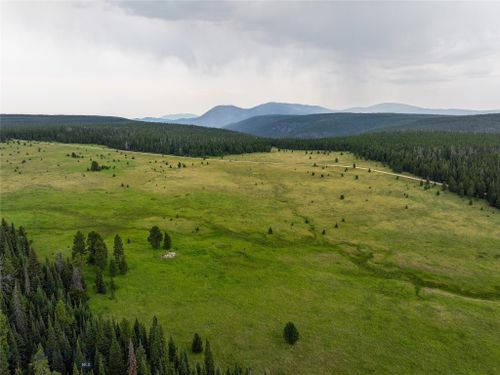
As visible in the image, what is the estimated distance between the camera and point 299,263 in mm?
79750

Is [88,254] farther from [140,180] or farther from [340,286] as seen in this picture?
[140,180]

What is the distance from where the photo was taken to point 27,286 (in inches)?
2136

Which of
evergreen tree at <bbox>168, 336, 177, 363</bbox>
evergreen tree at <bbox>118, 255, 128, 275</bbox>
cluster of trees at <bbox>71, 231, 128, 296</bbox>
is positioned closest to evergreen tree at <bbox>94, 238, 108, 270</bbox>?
cluster of trees at <bbox>71, 231, 128, 296</bbox>

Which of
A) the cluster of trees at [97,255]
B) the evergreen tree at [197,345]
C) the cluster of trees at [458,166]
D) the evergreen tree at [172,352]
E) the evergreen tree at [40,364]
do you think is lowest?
the evergreen tree at [197,345]

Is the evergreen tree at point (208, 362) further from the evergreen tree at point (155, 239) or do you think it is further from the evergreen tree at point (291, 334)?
the evergreen tree at point (155, 239)

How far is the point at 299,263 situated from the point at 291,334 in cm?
2857

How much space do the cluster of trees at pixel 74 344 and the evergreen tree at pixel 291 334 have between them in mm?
9855

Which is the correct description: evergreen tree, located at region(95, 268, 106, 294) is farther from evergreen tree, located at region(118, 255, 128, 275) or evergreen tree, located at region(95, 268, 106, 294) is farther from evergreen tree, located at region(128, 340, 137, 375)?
evergreen tree, located at region(128, 340, 137, 375)

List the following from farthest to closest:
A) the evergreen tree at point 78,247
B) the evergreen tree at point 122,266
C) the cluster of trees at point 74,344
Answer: the evergreen tree at point 78,247 < the evergreen tree at point 122,266 < the cluster of trees at point 74,344

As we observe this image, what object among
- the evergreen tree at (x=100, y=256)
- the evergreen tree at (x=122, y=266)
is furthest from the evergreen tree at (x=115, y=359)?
the evergreen tree at (x=100, y=256)

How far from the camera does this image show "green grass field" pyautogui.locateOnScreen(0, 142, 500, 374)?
171 ft

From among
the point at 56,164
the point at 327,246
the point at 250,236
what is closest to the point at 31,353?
the point at 250,236

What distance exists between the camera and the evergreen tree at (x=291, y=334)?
5184 cm

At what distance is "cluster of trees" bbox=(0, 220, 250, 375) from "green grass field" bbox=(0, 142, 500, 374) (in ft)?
25.8
